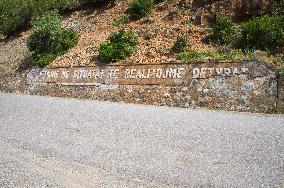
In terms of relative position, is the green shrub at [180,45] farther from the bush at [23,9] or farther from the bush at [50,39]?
the bush at [23,9]

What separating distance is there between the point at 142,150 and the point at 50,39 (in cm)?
1829

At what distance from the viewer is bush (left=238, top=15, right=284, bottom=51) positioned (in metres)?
17.5

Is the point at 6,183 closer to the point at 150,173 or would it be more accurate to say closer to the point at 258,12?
the point at 150,173

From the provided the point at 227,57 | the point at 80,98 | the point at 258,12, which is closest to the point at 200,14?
the point at 258,12

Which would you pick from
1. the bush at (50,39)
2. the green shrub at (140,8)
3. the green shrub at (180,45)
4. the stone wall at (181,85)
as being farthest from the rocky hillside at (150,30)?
the stone wall at (181,85)

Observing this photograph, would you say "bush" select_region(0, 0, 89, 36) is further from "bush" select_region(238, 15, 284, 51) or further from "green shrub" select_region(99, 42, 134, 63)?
"bush" select_region(238, 15, 284, 51)

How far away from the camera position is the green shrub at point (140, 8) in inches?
1023

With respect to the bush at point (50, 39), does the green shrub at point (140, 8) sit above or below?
above

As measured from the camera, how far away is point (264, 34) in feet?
Answer: 58.1

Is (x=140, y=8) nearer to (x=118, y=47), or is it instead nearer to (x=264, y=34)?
(x=118, y=47)

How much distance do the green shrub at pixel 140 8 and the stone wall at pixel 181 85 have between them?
7039mm

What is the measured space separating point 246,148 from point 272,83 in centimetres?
681

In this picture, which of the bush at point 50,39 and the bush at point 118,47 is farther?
the bush at point 50,39

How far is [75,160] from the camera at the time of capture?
8414 millimetres
